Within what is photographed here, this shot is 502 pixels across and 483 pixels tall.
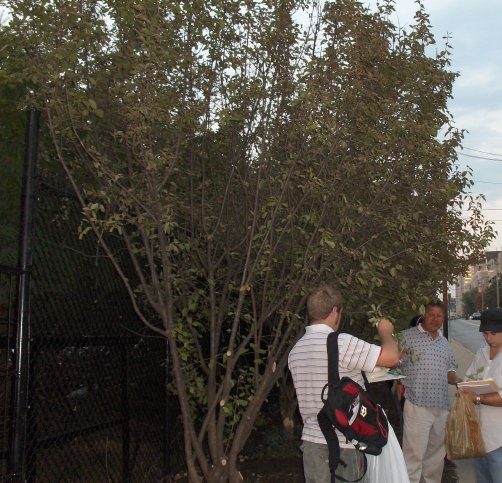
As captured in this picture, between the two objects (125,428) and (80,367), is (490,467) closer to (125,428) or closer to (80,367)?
(125,428)

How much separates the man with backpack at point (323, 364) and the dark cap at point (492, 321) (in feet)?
5.03

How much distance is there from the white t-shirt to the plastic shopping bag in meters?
1.61

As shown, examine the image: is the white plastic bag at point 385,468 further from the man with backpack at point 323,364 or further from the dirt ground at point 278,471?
the dirt ground at point 278,471

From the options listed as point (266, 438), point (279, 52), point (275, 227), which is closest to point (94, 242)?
point (275, 227)

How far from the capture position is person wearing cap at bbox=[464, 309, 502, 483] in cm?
489

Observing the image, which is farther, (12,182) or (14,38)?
(12,182)

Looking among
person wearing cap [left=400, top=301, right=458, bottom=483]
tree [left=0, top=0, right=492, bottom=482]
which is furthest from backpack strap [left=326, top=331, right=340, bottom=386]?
person wearing cap [left=400, top=301, right=458, bottom=483]

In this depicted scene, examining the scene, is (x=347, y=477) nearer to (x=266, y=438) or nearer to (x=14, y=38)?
(x=14, y=38)

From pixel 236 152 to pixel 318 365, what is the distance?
2.46 metres

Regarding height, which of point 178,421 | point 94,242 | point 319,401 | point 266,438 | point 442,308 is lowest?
point 266,438

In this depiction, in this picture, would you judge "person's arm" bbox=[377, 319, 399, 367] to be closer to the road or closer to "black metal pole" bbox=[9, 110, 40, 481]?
"black metal pole" bbox=[9, 110, 40, 481]

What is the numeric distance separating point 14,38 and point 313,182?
2614mm

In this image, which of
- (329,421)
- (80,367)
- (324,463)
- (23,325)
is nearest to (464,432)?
(324,463)

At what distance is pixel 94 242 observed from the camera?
547 centimetres
